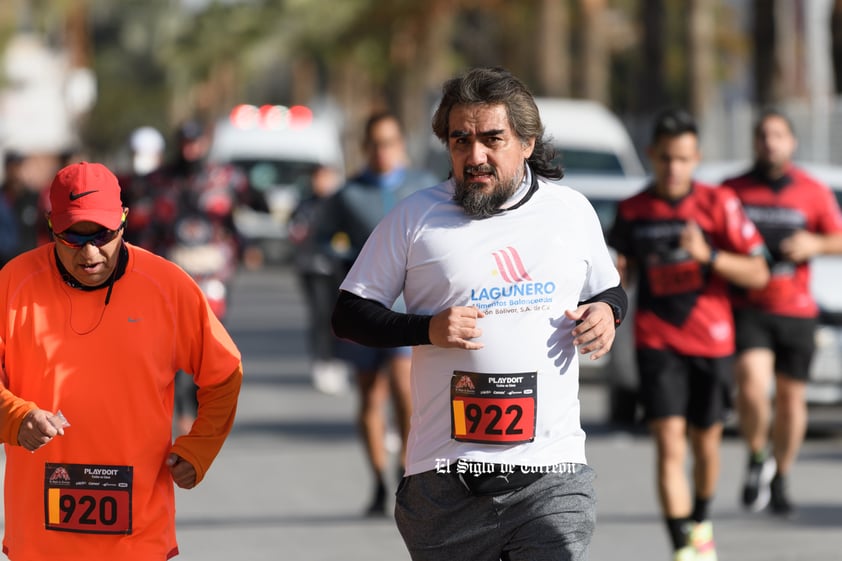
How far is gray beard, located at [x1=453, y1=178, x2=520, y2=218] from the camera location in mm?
5629

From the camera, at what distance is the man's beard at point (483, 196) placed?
18.5ft

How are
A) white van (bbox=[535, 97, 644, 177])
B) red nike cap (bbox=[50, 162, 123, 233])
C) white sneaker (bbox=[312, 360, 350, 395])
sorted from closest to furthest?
1. red nike cap (bbox=[50, 162, 123, 233])
2. white sneaker (bbox=[312, 360, 350, 395])
3. white van (bbox=[535, 97, 644, 177])

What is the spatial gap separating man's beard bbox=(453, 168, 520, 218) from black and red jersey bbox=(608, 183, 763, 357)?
3.53 meters

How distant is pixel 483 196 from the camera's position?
5.63 metres

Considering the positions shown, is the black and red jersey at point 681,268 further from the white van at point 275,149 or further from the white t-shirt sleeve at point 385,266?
the white van at point 275,149

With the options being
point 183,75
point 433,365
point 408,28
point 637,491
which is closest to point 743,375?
point 637,491

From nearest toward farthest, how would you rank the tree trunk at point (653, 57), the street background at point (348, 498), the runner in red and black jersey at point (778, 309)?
the street background at point (348, 498), the runner in red and black jersey at point (778, 309), the tree trunk at point (653, 57)

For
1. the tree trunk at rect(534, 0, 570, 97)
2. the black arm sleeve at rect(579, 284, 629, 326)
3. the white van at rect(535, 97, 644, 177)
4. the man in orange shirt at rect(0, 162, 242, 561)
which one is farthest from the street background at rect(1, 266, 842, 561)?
the tree trunk at rect(534, 0, 570, 97)

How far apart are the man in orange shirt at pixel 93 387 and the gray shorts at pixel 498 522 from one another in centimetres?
66

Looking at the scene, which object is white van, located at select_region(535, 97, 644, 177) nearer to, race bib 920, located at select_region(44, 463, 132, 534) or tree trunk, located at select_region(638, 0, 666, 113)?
tree trunk, located at select_region(638, 0, 666, 113)

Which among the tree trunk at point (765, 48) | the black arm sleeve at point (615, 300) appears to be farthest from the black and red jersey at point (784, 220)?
the tree trunk at point (765, 48)

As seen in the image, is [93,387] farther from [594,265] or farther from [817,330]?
[817,330]

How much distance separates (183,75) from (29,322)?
9214cm

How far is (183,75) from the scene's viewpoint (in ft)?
317
